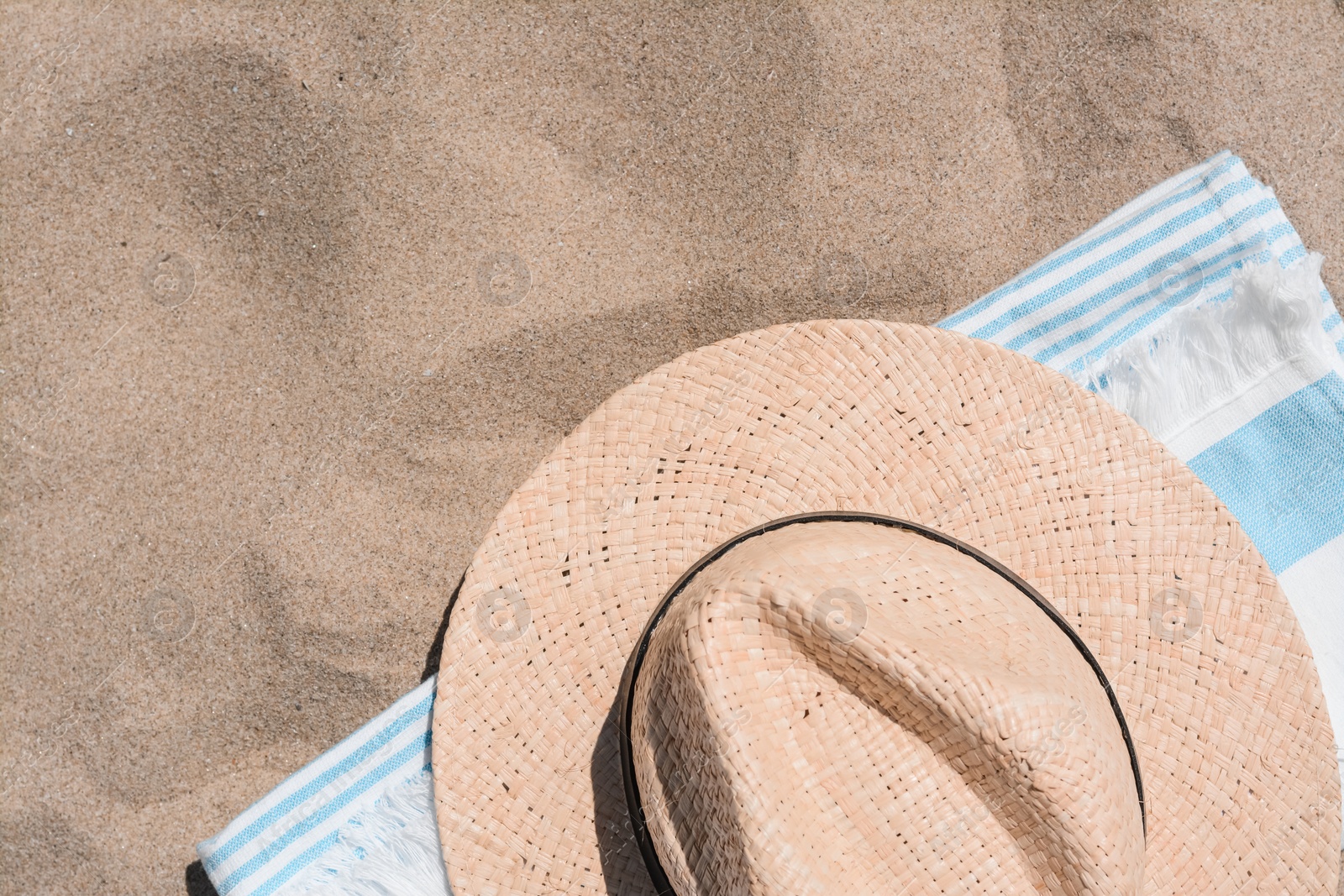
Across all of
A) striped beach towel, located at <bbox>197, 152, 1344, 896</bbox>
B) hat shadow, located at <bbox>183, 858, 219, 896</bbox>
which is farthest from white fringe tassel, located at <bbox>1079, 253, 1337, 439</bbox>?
hat shadow, located at <bbox>183, 858, 219, 896</bbox>

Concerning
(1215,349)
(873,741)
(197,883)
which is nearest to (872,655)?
(873,741)

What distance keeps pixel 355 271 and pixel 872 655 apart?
143 centimetres

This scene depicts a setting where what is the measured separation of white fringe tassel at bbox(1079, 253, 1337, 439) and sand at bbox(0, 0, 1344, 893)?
0.37 metres

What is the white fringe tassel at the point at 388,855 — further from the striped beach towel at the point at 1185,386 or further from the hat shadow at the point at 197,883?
the hat shadow at the point at 197,883

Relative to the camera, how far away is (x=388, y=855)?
161cm

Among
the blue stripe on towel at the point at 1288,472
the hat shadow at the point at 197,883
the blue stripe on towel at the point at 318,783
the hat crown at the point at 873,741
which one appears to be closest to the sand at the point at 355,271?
the hat shadow at the point at 197,883

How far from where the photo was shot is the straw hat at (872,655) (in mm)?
1037

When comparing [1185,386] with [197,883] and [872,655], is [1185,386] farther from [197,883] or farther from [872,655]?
[197,883]

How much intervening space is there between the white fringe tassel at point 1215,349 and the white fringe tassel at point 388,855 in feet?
5.11

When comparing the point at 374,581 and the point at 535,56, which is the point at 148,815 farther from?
the point at 535,56

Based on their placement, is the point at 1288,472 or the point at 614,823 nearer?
the point at 614,823

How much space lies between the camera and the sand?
1.84m

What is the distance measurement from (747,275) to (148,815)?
1.73m

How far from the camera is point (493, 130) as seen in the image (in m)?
1.96
